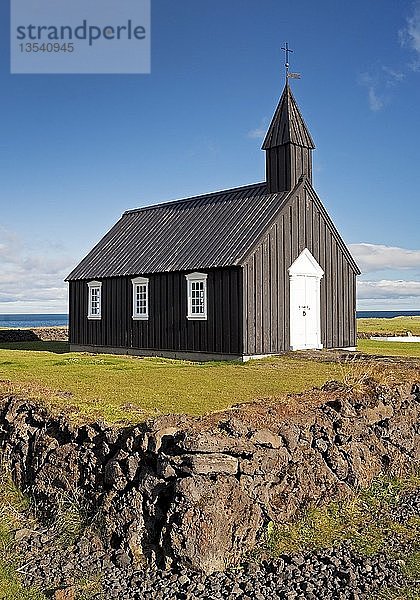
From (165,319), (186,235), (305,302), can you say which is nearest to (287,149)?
(186,235)

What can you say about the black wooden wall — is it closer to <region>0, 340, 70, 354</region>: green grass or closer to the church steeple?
<region>0, 340, 70, 354</region>: green grass

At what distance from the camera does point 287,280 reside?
23.9 metres

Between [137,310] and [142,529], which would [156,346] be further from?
[142,529]

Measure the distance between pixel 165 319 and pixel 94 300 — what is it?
565 cm

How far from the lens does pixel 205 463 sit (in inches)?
339

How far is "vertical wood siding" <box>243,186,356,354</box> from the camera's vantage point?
2256 centimetres

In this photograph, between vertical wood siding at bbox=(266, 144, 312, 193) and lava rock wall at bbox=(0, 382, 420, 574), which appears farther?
vertical wood siding at bbox=(266, 144, 312, 193)

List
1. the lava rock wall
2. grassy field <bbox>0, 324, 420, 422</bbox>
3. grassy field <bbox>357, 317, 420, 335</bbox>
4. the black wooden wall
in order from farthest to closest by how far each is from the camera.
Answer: grassy field <bbox>357, 317, 420, 335</bbox>
the black wooden wall
grassy field <bbox>0, 324, 420, 422</bbox>
the lava rock wall

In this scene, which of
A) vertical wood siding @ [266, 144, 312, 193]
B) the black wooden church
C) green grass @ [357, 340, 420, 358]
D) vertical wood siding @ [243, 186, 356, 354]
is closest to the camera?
vertical wood siding @ [243, 186, 356, 354]

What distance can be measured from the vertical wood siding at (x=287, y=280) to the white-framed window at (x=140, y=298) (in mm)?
5806

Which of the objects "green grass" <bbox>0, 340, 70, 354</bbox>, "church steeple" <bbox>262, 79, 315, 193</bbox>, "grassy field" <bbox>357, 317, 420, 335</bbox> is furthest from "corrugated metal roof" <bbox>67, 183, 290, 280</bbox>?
"grassy field" <bbox>357, 317, 420, 335</bbox>

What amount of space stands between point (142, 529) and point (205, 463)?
4.22 feet

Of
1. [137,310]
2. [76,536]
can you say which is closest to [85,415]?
[76,536]

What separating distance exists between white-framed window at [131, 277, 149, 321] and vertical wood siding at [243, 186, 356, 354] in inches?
229
